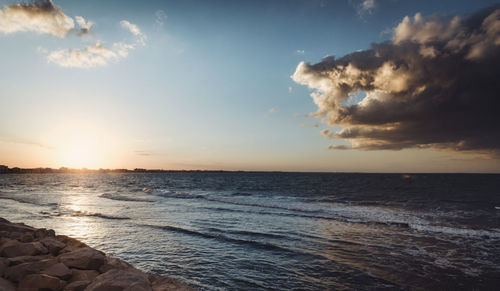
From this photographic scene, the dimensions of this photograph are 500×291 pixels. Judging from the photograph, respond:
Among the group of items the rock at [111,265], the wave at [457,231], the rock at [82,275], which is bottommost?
the wave at [457,231]

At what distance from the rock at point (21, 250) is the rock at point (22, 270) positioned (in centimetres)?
139

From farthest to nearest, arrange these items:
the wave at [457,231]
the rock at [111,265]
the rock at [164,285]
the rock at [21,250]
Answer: the wave at [457,231]
the rock at [21,250]
the rock at [111,265]
the rock at [164,285]

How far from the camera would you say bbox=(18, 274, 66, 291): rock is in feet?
17.1

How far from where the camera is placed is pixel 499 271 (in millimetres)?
9344

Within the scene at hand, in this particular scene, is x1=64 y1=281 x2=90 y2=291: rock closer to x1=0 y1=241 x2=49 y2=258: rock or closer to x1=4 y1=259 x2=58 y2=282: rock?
x1=4 y1=259 x2=58 y2=282: rock

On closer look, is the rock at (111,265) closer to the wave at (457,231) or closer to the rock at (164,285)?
the rock at (164,285)

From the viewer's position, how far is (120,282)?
5273 mm

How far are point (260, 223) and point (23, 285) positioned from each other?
1390 centimetres

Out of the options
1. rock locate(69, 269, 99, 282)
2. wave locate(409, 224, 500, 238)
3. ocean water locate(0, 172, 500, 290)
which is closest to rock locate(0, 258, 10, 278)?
rock locate(69, 269, 99, 282)

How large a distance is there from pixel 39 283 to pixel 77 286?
0.73 m

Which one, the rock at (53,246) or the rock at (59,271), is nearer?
the rock at (59,271)

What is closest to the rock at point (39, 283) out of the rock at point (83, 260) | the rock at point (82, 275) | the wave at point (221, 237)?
the rock at point (82, 275)

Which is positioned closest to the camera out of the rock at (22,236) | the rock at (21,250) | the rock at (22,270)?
the rock at (22,270)

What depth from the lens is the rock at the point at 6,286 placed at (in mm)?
5086
